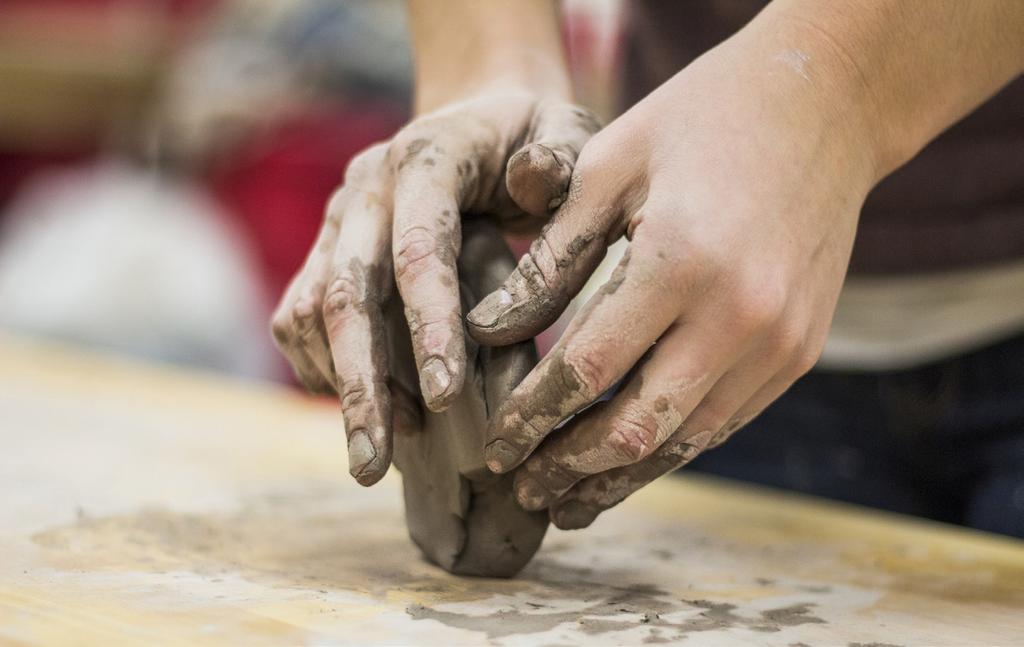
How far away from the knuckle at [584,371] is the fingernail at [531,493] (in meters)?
0.13

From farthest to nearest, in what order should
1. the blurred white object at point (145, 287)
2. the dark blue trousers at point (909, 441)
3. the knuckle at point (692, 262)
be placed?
1. the blurred white object at point (145, 287)
2. the dark blue trousers at point (909, 441)
3. the knuckle at point (692, 262)

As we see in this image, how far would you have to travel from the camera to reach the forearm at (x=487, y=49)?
46.9 inches

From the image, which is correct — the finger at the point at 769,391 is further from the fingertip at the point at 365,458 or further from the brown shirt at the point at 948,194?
the brown shirt at the point at 948,194

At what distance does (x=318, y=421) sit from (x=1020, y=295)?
1.07m

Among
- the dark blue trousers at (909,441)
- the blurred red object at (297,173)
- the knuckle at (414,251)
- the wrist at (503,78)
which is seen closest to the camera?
the knuckle at (414,251)

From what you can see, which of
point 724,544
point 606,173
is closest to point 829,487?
point 724,544

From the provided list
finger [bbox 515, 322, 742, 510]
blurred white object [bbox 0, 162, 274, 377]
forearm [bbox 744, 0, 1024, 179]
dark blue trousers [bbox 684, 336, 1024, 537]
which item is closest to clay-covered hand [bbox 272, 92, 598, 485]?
finger [bbox 515, 322, 742, 510]

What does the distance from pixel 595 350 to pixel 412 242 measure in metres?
0.19

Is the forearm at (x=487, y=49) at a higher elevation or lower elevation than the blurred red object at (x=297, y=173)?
lower

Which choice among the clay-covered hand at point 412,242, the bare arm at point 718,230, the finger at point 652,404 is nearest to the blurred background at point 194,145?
the clay-covered hand at point 412,242

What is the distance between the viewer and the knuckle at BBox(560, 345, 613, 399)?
0.84 m

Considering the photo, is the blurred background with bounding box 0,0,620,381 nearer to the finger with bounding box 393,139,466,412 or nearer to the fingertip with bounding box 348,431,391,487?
the finger with bounding box 393,139,466,412

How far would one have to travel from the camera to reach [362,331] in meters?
0.95

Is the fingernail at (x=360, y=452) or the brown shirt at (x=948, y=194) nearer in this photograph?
the fingernail at (x=360, y=452)
